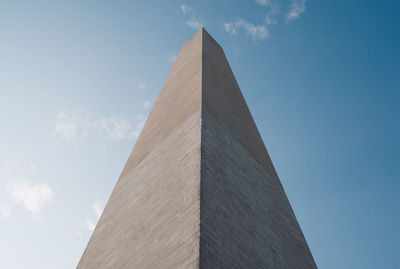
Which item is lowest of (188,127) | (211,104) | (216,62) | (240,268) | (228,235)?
(240,268)

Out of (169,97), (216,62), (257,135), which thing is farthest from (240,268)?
(216,62)

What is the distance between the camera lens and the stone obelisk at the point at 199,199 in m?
3.89

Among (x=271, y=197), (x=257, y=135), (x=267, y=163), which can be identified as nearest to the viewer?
(x=271, y=197)

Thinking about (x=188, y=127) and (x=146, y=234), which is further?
(x=188, y=127)

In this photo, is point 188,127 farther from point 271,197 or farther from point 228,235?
point 228,235

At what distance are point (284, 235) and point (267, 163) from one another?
6.18ft

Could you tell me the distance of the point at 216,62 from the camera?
9.11 meters

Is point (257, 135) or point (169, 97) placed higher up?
point (169, 97)

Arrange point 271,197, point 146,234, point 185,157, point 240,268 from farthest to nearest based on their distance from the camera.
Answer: point 271,197
point 185,157
point 146,234
point 240,268

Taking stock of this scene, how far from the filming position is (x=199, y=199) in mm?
4043

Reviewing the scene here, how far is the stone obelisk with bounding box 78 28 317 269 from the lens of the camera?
3.89 metres

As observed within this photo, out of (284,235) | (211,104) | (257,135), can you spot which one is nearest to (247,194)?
(284,235)

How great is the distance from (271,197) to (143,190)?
7.09 feet

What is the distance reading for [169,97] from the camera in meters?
8.00
